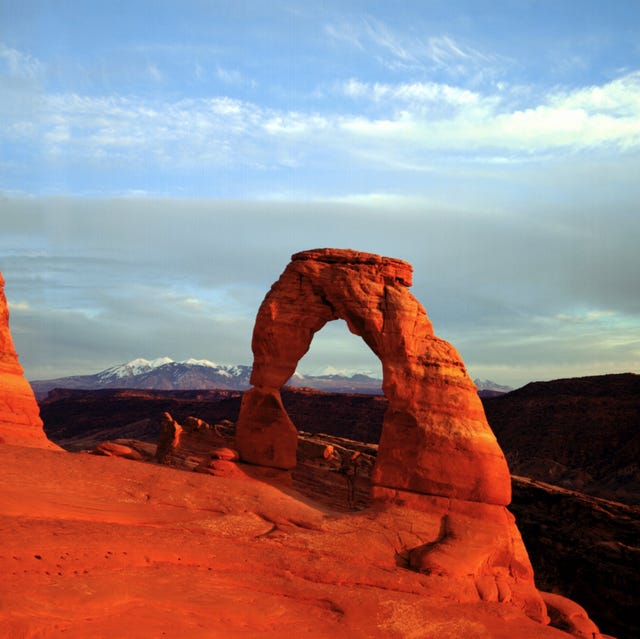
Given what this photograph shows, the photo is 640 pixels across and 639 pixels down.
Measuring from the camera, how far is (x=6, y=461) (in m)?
13.1

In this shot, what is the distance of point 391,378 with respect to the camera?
17188 mm

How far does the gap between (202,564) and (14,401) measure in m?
10.7

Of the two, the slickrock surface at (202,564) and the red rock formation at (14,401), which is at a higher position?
the red rock formation at (14,401)

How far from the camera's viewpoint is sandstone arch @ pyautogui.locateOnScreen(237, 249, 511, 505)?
16078 mm

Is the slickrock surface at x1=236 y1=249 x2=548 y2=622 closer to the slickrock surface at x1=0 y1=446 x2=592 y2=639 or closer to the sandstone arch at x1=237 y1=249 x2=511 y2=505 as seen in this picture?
the sandstone arch at x1=237 y1=249 x2=511 y2=505

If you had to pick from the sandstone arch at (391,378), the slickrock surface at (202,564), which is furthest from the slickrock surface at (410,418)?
the slickrock surface at (202,564)

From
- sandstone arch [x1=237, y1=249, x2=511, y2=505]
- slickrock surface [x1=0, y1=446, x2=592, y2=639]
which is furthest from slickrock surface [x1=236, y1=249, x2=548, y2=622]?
slickrock surface [x1=0, y1=446, x2=592, y2=639]

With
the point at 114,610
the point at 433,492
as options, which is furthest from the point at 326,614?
the point at 433,492

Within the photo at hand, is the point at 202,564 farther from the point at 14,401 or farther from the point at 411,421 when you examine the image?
the point at 14,401

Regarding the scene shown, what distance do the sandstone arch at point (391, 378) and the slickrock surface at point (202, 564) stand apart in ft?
4.56

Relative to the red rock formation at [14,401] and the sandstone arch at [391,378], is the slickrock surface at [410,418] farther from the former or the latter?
the red rock formation at [14,401]

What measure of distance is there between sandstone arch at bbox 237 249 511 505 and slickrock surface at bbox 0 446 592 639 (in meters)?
1.39

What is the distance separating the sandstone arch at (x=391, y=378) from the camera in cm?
1608

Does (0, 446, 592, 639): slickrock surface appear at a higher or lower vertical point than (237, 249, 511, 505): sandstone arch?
lower
